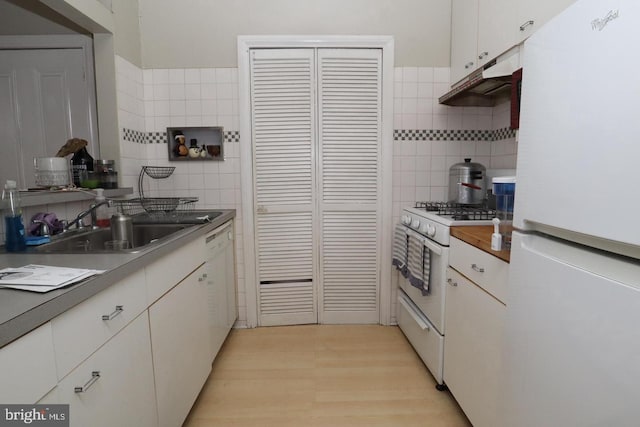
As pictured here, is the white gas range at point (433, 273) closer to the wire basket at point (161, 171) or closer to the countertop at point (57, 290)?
the countertop at point (57, 290)

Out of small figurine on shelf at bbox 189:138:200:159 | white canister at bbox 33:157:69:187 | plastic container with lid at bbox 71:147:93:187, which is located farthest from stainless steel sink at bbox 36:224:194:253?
small figurine on shelf at bbox 189:138:200:159

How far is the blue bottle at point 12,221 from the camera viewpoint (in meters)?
1.28

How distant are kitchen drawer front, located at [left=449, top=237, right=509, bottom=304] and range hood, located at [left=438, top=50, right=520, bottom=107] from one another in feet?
2.99

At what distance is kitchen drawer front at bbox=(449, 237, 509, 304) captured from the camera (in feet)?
4.17

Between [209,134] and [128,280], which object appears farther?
[209,134]

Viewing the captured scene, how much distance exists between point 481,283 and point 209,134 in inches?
85.8

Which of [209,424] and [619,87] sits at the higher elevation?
[619,87]

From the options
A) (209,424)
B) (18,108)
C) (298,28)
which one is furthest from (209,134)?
(209,424)

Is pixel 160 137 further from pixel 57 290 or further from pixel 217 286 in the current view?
pixel 57 290

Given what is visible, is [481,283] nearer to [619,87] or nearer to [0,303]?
[619,87]

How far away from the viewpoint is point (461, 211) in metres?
2.05

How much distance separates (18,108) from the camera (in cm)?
232

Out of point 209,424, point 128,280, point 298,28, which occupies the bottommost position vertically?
point 209,424

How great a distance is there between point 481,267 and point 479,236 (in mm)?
155
